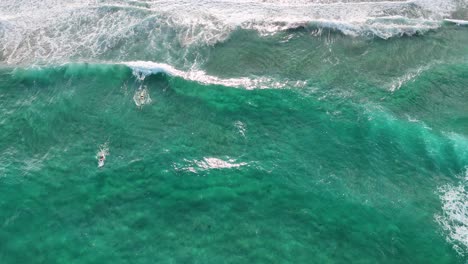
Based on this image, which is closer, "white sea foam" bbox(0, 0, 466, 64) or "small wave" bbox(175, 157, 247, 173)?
"small wave" bbox(175, 157, 247, 173)

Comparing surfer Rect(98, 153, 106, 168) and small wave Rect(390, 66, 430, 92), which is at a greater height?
small wave Rect(390, 66, 430, 92)

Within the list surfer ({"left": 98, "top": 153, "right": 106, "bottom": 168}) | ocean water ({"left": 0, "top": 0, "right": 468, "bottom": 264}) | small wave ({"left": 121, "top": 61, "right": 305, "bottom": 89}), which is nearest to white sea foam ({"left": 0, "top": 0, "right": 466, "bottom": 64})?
ocean water ({"left": 0, "top": 0, "right": 468, "bottom": 264})

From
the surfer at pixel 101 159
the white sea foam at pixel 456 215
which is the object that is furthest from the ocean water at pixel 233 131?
the surfer at pixel 101 159

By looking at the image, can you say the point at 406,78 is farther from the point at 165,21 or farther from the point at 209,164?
the point at 165,21

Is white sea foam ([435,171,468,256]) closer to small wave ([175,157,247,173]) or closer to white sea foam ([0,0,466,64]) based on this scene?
small wave ([175,157,247,173])

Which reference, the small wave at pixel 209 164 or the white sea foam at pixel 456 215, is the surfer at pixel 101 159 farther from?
the white sea foam at pixel 456 215

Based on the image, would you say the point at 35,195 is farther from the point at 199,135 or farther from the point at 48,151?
the point at 199,135

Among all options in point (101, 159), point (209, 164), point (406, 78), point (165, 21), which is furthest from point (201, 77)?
point (406, 78)
